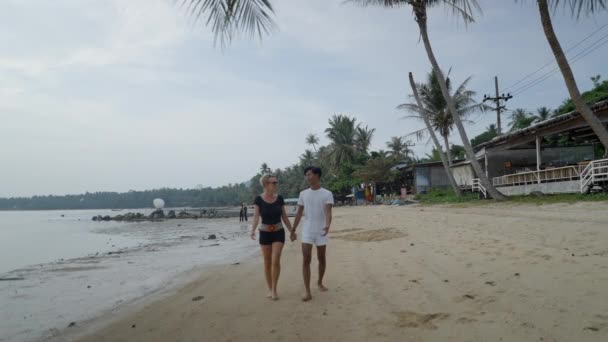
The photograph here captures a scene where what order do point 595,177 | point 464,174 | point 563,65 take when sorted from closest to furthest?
point 563,65 → point 595,177 → point 464,174

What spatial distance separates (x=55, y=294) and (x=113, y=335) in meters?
3.57

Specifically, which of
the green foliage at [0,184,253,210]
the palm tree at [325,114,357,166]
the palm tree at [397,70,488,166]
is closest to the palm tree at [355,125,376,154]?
the palm tree at [325,114,357,166]

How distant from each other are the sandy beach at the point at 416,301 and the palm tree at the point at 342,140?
3643 centimetres

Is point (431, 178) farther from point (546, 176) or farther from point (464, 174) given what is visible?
point (546, 176)

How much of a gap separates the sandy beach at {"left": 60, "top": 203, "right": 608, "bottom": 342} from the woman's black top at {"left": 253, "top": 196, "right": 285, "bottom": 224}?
94 centimetres

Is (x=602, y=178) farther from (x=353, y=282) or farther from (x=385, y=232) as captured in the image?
(x=353, y=282)

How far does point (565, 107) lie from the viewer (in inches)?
1074

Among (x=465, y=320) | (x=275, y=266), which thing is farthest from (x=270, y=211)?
(x=465, y=320)

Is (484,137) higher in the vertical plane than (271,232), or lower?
higher

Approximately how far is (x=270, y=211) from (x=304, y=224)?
0.45m

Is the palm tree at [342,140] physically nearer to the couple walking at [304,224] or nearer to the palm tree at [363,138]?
the palm tree at [363,138]

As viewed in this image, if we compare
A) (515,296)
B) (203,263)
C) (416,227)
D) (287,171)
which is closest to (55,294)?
(203,263)

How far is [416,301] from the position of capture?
3.85 meters

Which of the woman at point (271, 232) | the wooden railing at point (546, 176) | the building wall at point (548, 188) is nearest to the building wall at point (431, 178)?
the wooden railing at point (546, 176)
